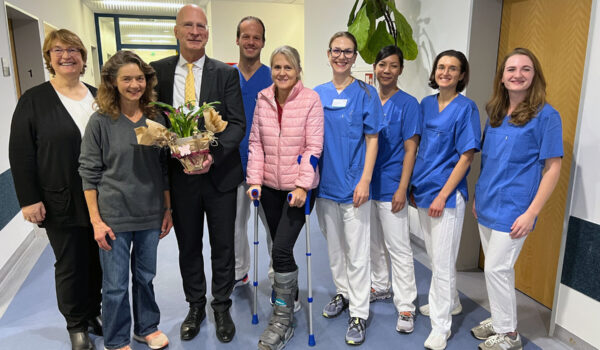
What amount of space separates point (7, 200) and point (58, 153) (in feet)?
6.13

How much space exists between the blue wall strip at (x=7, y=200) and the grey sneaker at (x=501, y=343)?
3504mm

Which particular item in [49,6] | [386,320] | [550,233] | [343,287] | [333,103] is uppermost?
[49,6]

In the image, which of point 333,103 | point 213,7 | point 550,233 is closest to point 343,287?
point 333,103

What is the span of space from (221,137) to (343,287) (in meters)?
1.25

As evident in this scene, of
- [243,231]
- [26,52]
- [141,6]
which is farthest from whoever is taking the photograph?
[141,6]

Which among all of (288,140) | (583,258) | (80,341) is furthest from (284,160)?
(583,258)

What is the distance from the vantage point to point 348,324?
2.44 metres

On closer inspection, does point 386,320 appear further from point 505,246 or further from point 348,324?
point 505,246

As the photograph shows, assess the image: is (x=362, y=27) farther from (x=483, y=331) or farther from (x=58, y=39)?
(x=483, y=331)

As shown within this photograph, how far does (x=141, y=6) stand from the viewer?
394 inches

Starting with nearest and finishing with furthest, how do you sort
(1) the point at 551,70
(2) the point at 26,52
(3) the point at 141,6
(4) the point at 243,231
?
(1) the point at 551,70 < (4) the point at 243,231 < (2) the point at 26,52 < (3) the point at 141,6

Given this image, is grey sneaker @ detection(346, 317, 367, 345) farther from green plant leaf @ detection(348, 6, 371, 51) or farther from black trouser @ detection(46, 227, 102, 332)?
green plant leaf @ detection(348, 6, 371, 51)

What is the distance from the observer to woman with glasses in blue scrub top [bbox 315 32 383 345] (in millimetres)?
2162

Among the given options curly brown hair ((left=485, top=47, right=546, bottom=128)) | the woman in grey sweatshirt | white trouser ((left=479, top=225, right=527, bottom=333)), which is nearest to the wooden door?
curly brown hair ((left=485, top=47, right=546, bottom=128))
